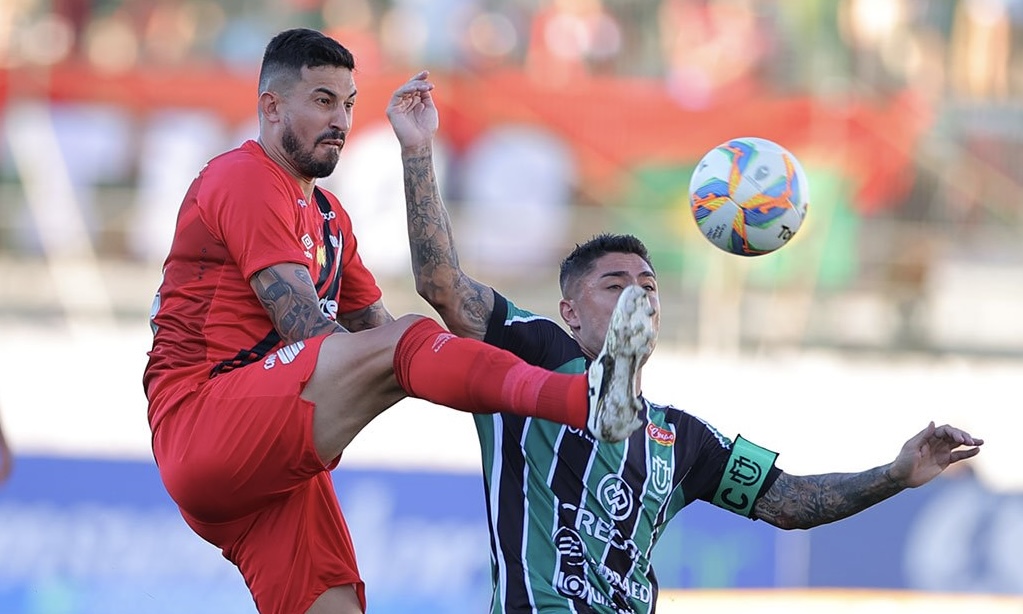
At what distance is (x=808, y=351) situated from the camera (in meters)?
13.3

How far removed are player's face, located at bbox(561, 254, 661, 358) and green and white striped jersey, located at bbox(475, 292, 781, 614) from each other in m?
0.07

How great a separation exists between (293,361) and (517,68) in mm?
9536

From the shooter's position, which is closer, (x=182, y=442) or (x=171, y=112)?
(x=182, y=442)

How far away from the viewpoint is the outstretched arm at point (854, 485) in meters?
5.44

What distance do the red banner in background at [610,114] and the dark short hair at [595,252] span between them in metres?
8.22

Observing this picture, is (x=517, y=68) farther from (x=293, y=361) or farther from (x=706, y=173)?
(x=293, y=361)

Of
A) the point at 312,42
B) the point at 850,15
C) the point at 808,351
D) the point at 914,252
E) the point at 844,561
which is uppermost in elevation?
the point at 850,15

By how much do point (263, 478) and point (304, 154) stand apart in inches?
47.6

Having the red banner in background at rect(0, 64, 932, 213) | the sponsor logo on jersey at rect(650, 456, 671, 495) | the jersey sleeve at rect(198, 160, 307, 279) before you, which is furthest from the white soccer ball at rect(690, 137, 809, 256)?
the red banner in background at rect(0, 64, 932, 213)

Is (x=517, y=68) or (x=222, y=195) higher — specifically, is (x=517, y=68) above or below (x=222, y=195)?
above

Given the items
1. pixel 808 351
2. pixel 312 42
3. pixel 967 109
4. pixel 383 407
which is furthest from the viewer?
pixel 967 109

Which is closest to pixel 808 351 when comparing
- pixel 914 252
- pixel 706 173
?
pixel 914 252

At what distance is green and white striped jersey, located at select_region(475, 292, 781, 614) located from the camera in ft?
17.3

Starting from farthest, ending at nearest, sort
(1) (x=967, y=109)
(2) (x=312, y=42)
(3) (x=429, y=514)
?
(1) (x=967, y=109) → (3) (x=429, y=514) → (2) (x=312, y=42)
